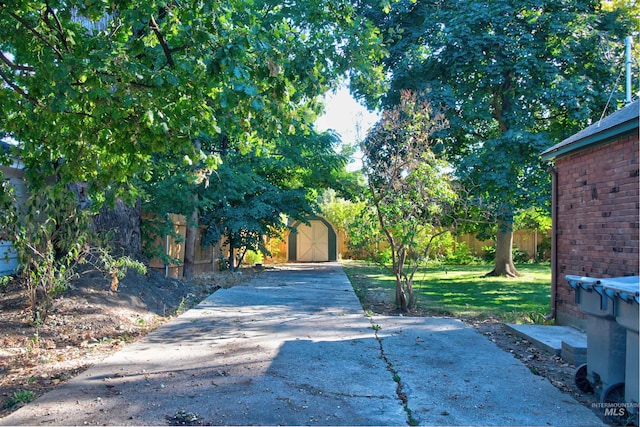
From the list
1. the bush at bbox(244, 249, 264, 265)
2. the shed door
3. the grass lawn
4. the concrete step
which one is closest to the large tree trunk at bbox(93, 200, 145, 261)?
the grass lawn

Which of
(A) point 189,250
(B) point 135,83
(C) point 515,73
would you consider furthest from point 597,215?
(A) point 189,250

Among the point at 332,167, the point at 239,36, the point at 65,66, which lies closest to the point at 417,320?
the point at 239,36

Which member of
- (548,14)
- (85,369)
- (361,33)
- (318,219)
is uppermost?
(548,14)

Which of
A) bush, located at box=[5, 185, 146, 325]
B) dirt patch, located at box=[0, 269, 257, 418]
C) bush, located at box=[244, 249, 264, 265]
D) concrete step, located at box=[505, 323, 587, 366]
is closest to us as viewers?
dirt patch, located at box=[0, 269, 257, 418]

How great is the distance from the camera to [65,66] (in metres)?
4.42

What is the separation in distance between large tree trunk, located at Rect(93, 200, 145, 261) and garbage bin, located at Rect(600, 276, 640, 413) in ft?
24.4

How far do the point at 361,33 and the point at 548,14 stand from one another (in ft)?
27.8

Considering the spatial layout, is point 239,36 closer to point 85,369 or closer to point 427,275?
point 85,369

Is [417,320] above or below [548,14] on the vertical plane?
below

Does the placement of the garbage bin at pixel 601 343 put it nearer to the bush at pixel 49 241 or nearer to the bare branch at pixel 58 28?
the bare branch at pixel 58 28

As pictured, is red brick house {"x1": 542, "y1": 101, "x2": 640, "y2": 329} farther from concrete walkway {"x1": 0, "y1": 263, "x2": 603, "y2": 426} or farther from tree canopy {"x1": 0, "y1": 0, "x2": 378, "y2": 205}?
tree canopy {"x1": 0, "y1": 0, "x2": 378, "y2": 205}

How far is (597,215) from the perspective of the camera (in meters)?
6.64

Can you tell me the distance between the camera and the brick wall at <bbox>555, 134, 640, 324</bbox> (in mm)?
5938

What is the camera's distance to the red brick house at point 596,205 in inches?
234
